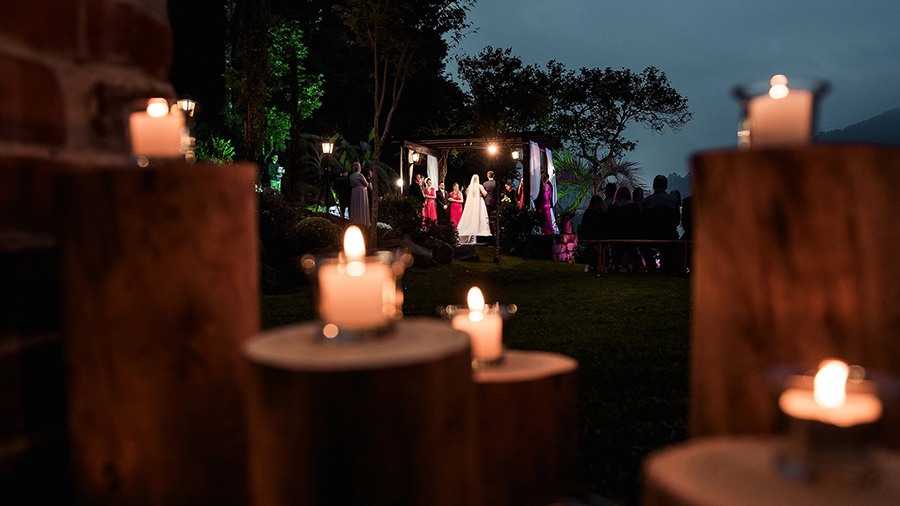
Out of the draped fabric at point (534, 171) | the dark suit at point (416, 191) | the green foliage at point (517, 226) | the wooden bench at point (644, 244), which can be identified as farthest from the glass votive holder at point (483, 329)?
the draped fabric at point (534, 171)

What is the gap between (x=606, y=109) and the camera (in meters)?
34.2

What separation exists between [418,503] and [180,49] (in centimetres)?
1033

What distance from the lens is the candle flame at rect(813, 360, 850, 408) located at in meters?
0.93

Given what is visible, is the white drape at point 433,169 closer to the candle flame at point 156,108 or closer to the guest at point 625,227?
the guest at point 625,227

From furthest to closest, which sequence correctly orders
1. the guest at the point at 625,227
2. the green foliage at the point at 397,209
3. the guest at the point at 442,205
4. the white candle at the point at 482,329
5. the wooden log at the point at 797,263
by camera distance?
the guest at the point at 442,205, the green foliage at the point at 397,209, the guest at the point at 625,227, the white candle at the point at 482,329, the wooden log at the point at 797,263

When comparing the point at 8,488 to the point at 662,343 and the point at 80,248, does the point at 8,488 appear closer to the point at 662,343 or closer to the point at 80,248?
the point at 80,248

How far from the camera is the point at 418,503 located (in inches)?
48.3

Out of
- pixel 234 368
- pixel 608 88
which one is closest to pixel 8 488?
pixel 234 368

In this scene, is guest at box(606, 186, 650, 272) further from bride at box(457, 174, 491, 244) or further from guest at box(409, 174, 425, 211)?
guest at box(409, 174, 425, 211)

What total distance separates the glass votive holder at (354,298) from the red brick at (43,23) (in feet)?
2.56

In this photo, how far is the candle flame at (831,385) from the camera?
0.93 metres

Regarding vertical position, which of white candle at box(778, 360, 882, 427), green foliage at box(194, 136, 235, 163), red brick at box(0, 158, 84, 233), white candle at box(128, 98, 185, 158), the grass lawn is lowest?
the grass lawn

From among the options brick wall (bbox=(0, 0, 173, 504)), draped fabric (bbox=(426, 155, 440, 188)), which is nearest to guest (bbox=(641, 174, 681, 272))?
brick wall (bbox=(0, 0, 173, 504))

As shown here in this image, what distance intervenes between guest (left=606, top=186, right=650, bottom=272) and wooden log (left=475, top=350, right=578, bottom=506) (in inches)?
379
